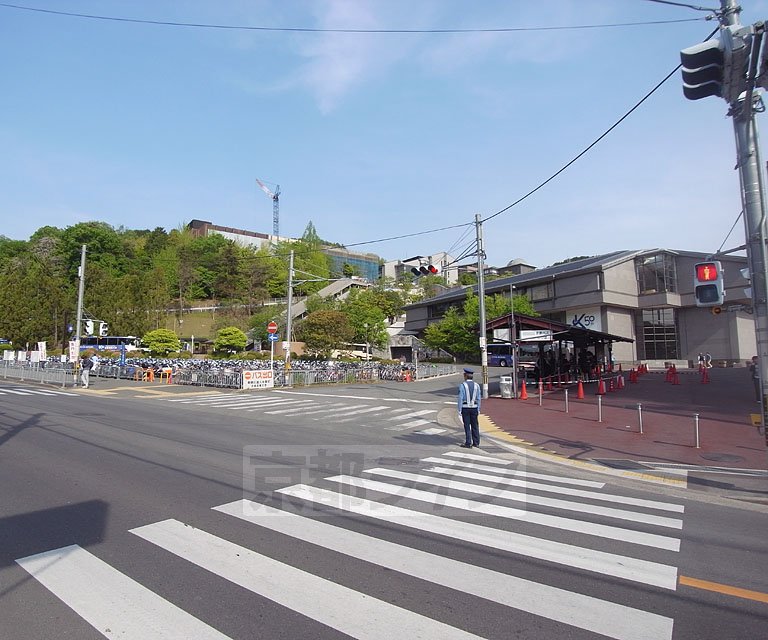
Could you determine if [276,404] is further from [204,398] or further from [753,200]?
[753,200]

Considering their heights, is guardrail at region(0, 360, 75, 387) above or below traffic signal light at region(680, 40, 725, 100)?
below

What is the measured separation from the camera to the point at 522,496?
24.6 feet

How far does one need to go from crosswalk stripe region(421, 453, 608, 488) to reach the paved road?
0.05 m

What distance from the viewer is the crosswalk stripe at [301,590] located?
3637mm

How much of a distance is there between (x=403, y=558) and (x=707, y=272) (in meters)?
6.81

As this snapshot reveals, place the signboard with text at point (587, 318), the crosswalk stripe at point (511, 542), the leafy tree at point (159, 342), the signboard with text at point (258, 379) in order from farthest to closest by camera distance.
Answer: the leafy tree at point (159, 342) < the signboard with text at point (587, 318) < the signboard with text at point (258, 379) < the crosswalk stripe at point (511, 542)

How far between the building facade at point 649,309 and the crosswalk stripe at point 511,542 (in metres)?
48.0

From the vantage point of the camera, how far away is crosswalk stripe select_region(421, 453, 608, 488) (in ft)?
28.1

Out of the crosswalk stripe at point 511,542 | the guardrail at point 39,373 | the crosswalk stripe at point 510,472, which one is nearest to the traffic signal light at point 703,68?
the crosswalk stripe at point 510,472

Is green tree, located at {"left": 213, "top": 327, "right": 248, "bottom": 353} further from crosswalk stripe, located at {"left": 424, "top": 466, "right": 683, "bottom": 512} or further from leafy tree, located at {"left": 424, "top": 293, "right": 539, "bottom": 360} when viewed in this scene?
crosswalk stripe, located at {"left": 424, "top": 466, "right": 683, "bottom": 512}

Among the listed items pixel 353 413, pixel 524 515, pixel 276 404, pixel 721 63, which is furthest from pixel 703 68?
pixel 276 404

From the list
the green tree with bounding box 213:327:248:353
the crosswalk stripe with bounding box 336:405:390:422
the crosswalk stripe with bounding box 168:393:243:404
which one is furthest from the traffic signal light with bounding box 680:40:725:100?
the green tree with bounding box 213:327:248:353

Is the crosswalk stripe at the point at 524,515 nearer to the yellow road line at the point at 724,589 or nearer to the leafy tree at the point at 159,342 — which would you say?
the yellow road line at the point at 724,589

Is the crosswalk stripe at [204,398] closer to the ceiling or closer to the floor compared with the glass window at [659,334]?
closer to the floor
